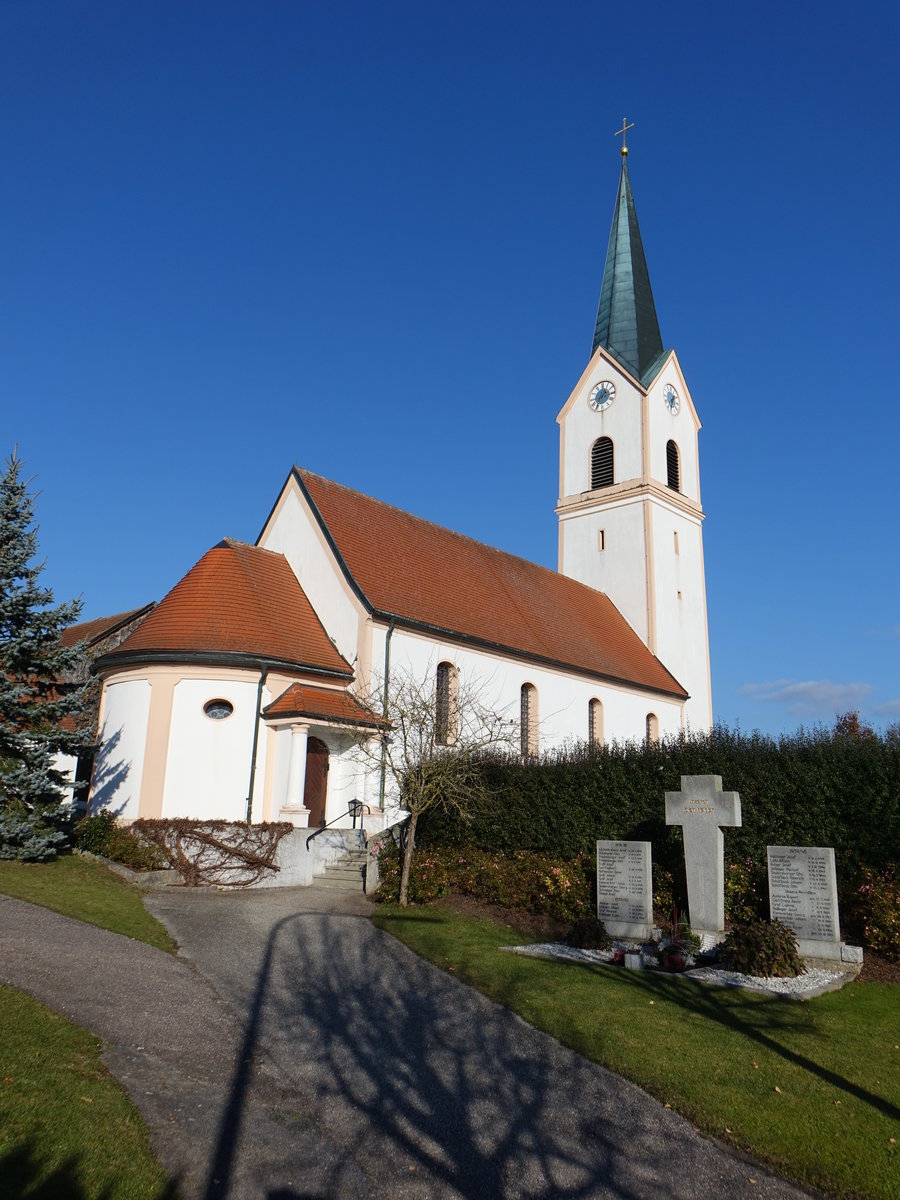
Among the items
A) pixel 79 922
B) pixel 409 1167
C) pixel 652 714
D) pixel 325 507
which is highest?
pixel 325 507

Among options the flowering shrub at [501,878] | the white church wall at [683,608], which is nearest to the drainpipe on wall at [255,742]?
the flowering shrub at [501,878]

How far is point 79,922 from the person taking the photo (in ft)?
39.7

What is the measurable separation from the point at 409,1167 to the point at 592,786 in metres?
11.6

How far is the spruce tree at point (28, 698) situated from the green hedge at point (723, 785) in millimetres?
7255

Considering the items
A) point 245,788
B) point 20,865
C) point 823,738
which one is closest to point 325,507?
point 245,788

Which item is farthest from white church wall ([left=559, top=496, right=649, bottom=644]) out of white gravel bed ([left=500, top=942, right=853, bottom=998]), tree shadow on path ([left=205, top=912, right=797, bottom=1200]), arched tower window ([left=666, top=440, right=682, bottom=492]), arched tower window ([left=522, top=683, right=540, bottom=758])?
tree shadow on path ([left=205, top=912, right=797, bottom=1200])

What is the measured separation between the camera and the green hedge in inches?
545

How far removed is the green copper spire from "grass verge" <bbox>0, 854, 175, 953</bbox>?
28.4 meters

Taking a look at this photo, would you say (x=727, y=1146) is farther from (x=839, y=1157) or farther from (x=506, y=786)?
(x=506, y=786)

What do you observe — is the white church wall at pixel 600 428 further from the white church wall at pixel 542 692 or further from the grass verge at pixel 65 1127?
the grass verge at pixel 65 1127

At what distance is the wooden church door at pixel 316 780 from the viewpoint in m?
20.9

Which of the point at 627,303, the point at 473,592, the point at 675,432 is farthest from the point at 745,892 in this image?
the point at 627,303

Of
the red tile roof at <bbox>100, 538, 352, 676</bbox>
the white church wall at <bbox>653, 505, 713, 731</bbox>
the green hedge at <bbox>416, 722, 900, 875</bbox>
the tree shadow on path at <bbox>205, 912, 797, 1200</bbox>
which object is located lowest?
the tree shadow on path at <bbox>205, 912, 797, 1200</bbox>

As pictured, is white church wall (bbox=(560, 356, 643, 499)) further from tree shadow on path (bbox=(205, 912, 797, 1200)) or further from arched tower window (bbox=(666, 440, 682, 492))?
tree shadow on path (bbox=(205, 912, 797, 1200))
